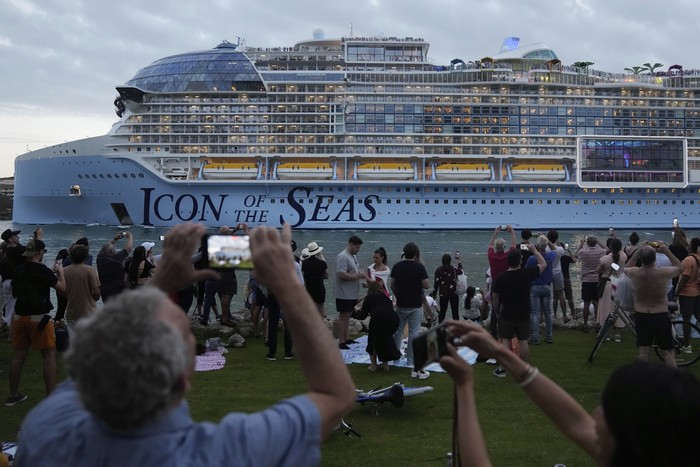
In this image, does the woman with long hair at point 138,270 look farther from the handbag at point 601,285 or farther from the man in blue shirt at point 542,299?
the handbag at point 601,285

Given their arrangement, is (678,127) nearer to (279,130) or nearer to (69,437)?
(279,130)

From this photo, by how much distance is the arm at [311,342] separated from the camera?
1.45m

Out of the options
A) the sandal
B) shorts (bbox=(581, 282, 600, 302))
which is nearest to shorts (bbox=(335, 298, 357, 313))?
the sandal

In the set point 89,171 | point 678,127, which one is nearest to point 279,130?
point 89,171

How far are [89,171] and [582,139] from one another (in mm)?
35239

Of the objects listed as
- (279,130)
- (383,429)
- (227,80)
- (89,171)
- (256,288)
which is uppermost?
(227,80)

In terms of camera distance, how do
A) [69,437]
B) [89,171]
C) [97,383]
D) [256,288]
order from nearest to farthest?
[97,383], [69,437], [256,288], [89,171]

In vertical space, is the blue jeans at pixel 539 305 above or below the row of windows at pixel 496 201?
below

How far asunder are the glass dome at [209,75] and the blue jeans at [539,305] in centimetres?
4032

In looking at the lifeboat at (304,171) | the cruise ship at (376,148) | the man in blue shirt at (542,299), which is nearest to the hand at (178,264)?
the man in blue shirt at (542,299)

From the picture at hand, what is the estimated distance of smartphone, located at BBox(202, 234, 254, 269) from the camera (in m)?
1.95

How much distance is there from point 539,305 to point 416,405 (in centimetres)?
339

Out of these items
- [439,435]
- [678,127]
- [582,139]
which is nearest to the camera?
[439,435]

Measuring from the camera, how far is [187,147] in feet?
145
